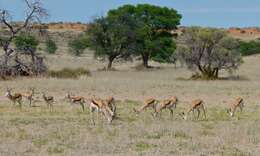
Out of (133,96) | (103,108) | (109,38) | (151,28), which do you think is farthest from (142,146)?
(151,28)

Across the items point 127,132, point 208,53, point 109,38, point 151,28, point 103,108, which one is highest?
point 151,28

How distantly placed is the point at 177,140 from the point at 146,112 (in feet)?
26.7

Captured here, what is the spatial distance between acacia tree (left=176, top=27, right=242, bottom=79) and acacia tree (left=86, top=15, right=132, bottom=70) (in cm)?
1344

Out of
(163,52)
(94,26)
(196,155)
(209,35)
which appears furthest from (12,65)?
(196,155)

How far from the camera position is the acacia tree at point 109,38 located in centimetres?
6800

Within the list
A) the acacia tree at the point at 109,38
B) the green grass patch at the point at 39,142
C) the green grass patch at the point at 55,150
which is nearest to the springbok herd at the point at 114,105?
the green grass patch at the point at 39,142

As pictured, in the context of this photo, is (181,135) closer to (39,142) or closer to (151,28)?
(39,142)

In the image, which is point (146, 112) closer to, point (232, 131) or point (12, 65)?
point (232, 131)

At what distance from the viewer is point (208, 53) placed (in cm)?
5328

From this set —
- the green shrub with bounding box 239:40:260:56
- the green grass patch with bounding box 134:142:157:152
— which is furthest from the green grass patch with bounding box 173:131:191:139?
the green shrub with bounding box 239:40:260:56

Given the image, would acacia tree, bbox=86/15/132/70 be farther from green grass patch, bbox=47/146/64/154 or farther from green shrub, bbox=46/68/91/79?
green grass patch, bbox=47/146/64/154

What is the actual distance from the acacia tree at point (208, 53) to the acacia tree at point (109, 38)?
529 inches

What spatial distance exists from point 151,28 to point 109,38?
1082 centimetres

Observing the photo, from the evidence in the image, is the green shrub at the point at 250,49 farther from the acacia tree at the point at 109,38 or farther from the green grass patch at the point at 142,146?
the green grass patch at the point at 142,146
